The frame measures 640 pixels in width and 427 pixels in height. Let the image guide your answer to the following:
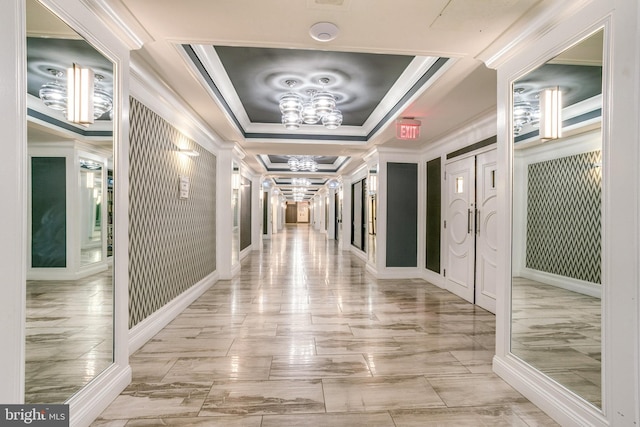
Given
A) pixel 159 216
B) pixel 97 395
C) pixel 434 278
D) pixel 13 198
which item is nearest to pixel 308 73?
pixel 159 216

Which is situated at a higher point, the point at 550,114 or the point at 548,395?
the point at 550,114

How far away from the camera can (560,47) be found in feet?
7.25

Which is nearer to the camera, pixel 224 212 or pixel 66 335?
pixel 66 335

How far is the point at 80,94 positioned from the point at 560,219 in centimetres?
357

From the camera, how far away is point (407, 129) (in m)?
4.86

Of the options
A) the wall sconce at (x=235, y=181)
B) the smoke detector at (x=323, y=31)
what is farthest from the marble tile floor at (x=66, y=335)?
the wall sconce at (x=235, y=181)

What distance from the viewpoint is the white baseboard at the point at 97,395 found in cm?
203

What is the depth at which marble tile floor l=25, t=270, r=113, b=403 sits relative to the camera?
5.90ft

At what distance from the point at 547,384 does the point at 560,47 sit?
2404 mm

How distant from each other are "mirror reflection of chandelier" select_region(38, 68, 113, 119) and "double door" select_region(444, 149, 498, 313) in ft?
15.2

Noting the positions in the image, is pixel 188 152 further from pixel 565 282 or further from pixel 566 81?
pixel 565 282

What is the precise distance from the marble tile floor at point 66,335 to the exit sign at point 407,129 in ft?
13.5

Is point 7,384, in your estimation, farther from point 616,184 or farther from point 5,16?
point 616,184

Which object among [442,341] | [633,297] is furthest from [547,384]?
[442,341]
